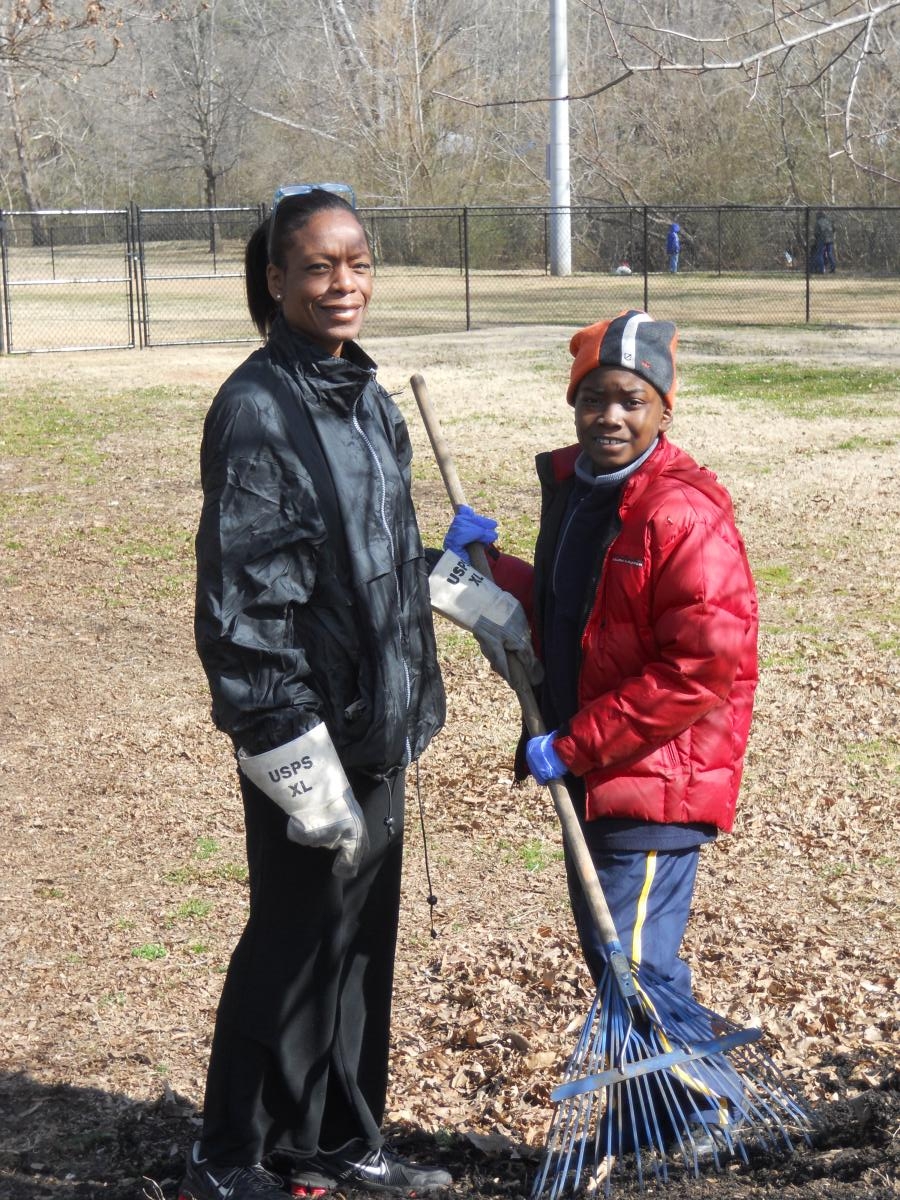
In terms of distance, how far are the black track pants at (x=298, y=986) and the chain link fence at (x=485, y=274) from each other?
53.0ft

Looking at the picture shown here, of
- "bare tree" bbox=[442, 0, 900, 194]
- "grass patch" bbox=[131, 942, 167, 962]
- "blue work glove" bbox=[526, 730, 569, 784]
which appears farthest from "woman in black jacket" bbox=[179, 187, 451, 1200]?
"bare tree" bbox=[442, 0, 900, 194]

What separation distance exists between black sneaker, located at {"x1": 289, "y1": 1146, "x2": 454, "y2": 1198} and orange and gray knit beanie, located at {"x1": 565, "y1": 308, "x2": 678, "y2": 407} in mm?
1627

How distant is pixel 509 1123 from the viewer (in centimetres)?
338

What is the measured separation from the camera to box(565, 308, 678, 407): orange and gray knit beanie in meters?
2.69

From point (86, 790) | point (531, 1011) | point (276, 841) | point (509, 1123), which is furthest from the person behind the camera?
point (86, 790)

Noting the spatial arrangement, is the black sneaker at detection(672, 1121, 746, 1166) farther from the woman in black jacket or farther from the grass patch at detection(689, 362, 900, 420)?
the grass patch at detection(689, 362, 900, 420)

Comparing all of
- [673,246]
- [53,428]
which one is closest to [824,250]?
[673,246]

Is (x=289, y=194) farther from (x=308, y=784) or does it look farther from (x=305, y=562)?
(x=308, y=784)

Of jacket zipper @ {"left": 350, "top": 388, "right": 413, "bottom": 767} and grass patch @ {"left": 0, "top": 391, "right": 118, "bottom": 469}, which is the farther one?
grass patch @ {"left": 0, "top": 391, "right": 118, "bottom": 469}

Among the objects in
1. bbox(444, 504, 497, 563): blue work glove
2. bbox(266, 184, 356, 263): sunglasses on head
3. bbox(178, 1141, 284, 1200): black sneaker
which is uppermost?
bbox(266, 184, 356, 263): sunglasses on head

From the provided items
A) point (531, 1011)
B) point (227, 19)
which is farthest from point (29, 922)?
point (227, 19)

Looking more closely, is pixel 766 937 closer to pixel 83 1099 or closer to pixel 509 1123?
pixel 509 1123

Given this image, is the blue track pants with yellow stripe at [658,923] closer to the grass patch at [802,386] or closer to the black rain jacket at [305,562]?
the black rain jacket at [305,562]

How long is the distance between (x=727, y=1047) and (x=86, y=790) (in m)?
3.29
